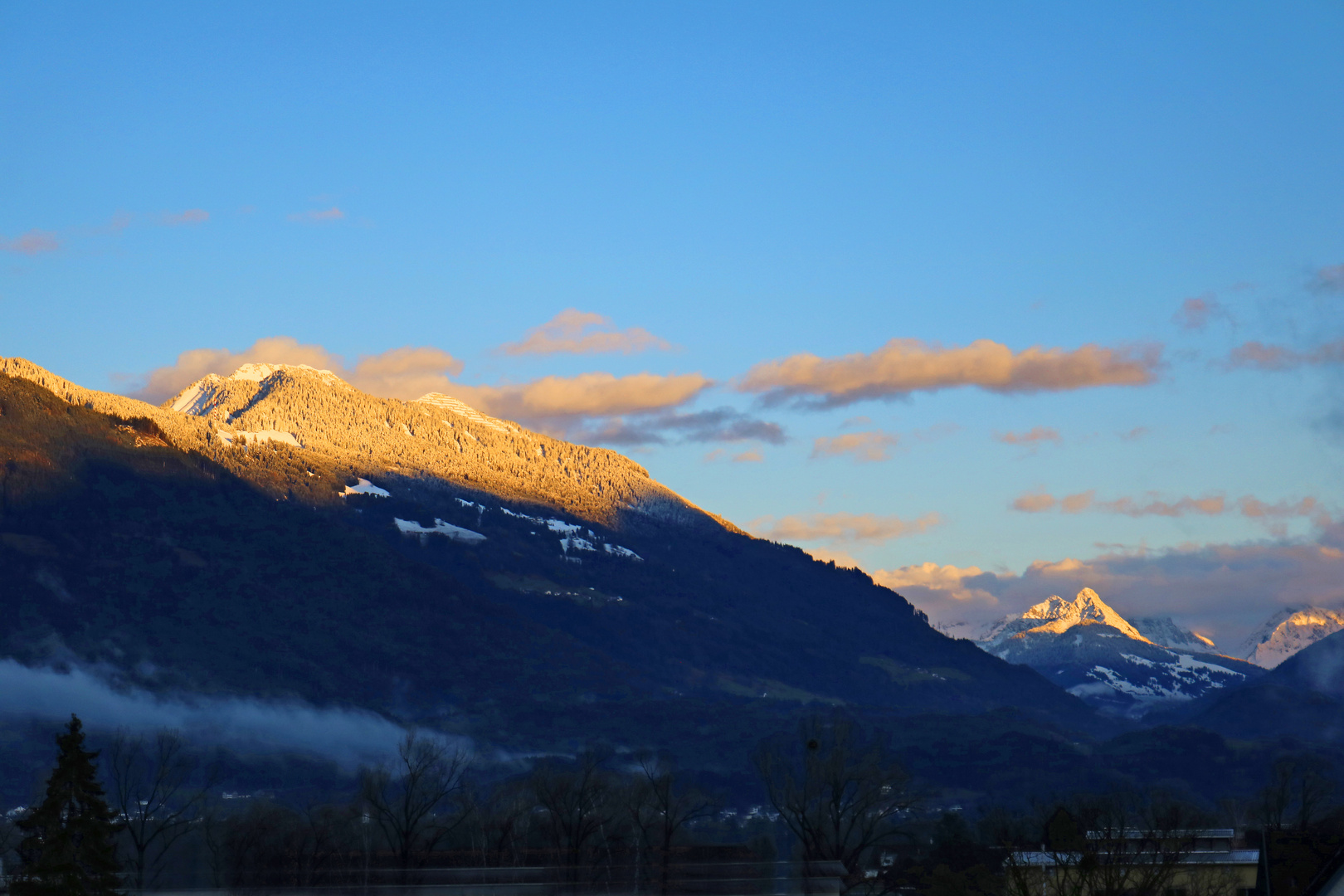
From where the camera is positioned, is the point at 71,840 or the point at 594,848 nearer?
the point at 71,840

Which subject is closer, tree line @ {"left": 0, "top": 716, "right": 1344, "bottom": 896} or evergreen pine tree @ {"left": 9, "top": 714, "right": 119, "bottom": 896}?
evergreen pine tree @ {"left": 9, "top": 714, "right": 119, "bottom": 896}

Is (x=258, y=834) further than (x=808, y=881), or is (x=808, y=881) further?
(x=258, y=834)

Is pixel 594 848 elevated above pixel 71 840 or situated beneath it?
situated beneath

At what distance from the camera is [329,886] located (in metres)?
145

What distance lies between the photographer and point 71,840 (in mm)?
100375

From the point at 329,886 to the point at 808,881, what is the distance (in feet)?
141

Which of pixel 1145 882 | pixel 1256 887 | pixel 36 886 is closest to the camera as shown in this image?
pixel 1145 882

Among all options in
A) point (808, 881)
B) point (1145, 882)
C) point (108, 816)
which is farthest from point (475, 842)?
point (1145, 882)

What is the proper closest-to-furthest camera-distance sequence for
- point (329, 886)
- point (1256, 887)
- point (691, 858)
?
1. point (1256, 887)
2. point (329, 886)
3. point (691, 858)

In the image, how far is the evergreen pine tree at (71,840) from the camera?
3875 inches

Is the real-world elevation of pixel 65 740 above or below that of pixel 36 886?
above

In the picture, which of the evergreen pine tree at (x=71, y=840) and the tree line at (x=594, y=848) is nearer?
the evergreen pine tree at (x=71, y=840)

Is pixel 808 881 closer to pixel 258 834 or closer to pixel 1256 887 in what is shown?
pixel 1256 887

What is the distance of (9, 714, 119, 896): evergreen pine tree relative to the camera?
323 ft
